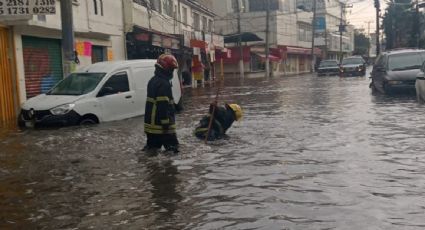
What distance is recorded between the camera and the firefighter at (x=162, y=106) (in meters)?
8.21

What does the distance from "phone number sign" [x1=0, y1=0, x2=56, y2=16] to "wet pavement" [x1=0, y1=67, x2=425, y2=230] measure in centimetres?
347

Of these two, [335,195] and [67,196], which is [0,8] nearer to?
[67,196]

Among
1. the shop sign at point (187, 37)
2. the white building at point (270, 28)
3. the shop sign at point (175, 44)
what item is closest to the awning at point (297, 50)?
the white building at point (270, 28)

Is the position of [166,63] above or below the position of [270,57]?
below

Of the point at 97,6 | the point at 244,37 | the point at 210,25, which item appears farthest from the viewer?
the point at 244,37

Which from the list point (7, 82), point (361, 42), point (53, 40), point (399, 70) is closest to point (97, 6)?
point (53, 40)

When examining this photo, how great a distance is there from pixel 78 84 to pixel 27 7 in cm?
264

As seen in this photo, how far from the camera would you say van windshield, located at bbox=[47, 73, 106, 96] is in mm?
12227

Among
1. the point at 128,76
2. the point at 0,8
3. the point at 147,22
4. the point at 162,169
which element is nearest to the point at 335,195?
the point at 162,169

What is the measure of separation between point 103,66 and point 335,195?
873cm

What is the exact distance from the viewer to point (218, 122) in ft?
32.5

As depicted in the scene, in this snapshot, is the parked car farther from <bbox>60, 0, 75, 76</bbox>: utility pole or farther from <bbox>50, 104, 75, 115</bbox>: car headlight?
<bbox>60, 0, 75, 76</bbox>: utility pole

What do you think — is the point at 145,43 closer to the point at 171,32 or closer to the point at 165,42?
the point at 165,42

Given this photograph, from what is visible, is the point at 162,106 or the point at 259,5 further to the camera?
the point at 259,5
